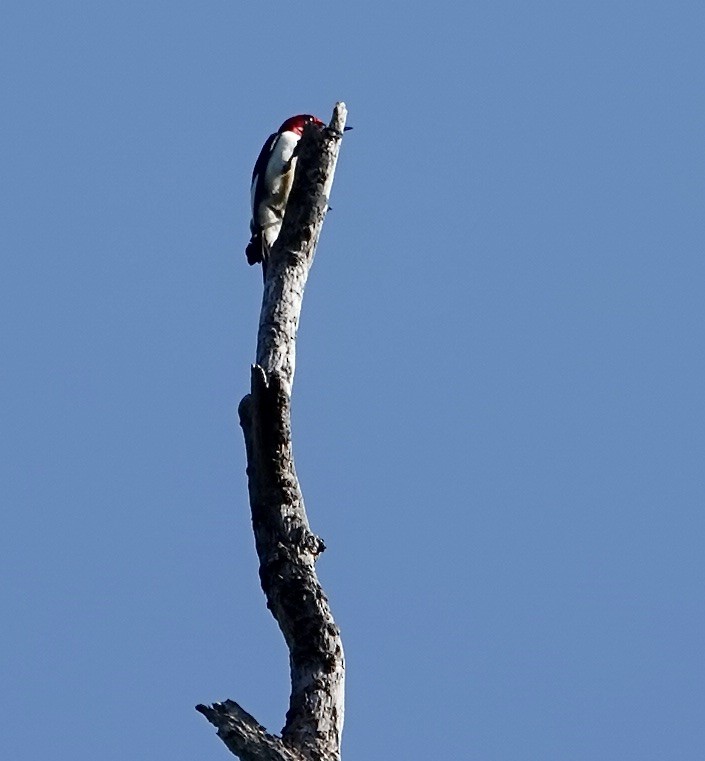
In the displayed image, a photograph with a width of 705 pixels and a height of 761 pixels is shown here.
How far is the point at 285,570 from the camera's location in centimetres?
522

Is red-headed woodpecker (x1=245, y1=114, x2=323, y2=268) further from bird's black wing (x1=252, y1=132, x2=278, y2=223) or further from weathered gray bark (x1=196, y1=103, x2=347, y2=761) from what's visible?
weathered gray bark (x1=196, y1=103, x2=347, y2=761)

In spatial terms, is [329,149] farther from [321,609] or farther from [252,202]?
[252,202]

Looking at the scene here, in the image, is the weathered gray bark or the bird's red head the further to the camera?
the bird's red head

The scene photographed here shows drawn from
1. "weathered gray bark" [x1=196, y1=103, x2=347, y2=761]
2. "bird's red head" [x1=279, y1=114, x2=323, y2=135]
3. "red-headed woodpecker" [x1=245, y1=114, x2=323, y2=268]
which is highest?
"bird's red head" [x1=279, y1=114, x2=323, y2=135]

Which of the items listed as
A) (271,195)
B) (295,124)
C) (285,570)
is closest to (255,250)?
(271,195)

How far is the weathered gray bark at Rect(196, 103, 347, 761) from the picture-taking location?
15.1 feet

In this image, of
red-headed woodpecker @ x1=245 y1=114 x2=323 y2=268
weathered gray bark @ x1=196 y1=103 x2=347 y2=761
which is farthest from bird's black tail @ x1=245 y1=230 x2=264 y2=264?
weathered gray bark @ x1=196 y1=103 x2=347 y2=761

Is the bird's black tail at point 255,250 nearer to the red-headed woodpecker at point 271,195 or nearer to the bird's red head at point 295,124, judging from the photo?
the red-headed woodpecker at point 271,195

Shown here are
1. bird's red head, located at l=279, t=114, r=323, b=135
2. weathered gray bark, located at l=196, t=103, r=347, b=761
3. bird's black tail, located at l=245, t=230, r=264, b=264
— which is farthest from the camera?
bird's red head, located at l=279, t=114, r=323, b=135

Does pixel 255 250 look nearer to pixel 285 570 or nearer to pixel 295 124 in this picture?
pixel 295 124

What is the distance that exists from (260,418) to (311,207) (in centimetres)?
139

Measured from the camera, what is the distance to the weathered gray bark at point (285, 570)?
181 inches

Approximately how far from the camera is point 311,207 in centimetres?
629

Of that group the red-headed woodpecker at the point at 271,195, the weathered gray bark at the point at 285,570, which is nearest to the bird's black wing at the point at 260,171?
the red-headed woodpecker at the point at 271,195
